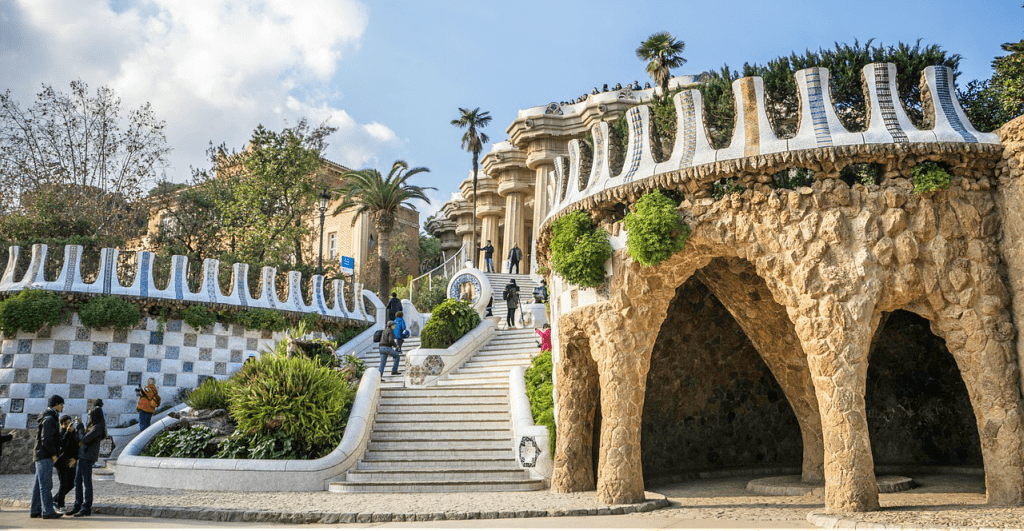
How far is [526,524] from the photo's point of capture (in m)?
9.48

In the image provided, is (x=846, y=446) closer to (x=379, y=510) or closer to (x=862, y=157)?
(x=862, y=157)

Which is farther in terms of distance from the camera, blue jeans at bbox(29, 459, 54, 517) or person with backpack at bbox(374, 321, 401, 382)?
person with backpack at bbox(374, 321, 401, 382)

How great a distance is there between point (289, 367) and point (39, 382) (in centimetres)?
702

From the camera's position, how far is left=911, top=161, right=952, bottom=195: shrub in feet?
31.3

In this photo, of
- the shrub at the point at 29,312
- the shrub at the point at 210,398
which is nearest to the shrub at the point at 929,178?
the shrub at the point at 210,398

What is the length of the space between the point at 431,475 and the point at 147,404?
309 inches

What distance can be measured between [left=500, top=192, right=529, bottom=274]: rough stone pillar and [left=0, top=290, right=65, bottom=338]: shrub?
21.4m

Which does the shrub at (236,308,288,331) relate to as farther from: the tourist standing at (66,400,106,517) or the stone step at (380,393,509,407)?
the tourist standing at (66,400,106,517)

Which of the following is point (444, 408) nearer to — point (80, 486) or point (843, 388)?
point (80, 486)

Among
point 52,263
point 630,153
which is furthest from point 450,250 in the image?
point 630,153

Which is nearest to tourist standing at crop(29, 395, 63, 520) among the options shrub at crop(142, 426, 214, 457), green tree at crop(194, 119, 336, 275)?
shrub at crop(142, 426, 214, 457)

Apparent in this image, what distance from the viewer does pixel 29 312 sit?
17.3 metres

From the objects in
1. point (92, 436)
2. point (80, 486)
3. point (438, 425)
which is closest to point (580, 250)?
point (438, 425)

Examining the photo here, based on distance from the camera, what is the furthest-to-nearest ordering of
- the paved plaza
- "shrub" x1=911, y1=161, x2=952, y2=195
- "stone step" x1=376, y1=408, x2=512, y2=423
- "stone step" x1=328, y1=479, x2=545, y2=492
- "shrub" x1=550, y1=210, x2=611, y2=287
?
"stone step" x1=376, y1=408, x2=512, y2=423
"stone step" x1=328, y1=479, x2=545, y2=492
"shrub" x1=550, y1=210, x2=611, y2=287
"shrub" x1=911, y1=161, x2=952, y2=195
the paved plaza
